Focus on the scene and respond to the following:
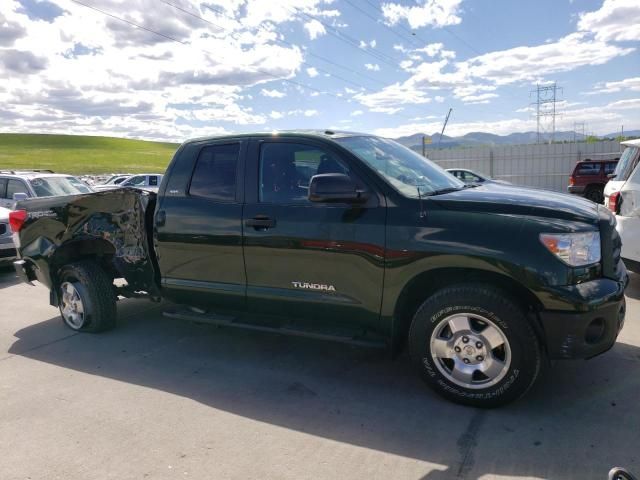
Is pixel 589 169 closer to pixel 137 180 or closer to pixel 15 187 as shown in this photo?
pixel 137 180

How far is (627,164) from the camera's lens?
6398mm

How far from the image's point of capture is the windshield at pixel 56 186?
11.0 meters

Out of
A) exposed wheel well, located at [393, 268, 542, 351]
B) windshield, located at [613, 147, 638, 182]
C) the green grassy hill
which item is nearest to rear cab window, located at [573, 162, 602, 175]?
windshield, located at [613, 147, 638, 182]

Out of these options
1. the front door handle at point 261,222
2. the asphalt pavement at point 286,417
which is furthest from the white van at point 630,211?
the front door handle at point 261,222

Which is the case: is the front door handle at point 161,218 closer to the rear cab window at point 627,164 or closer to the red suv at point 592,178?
the rear cab window at point 627,164

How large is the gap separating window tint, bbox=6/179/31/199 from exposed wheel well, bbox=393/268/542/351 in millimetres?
9474

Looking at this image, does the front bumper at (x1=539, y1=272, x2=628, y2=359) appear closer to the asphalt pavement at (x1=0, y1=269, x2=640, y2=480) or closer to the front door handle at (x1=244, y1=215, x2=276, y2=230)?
the asphalt pavement at (x1=0, y1=269, x2=640, y2=480)

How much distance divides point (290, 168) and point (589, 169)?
18.3m

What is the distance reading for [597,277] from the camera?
135 inches

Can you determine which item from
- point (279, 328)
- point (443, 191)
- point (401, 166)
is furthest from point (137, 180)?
point (443, 191)

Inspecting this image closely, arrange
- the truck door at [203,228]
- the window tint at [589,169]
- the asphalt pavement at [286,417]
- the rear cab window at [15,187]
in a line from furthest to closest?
1. the window tint at [589,169]
2. the rear cab window at [15,187]
3. the truck door at [203,228]
4. the asphalt pavement at [286,417]

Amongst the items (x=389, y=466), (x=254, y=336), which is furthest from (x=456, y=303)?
(x=254, y=336)

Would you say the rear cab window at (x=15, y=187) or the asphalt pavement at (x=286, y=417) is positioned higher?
the rear cab window at (x=15, y=187)

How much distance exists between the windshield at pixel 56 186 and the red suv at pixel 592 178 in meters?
16.2
